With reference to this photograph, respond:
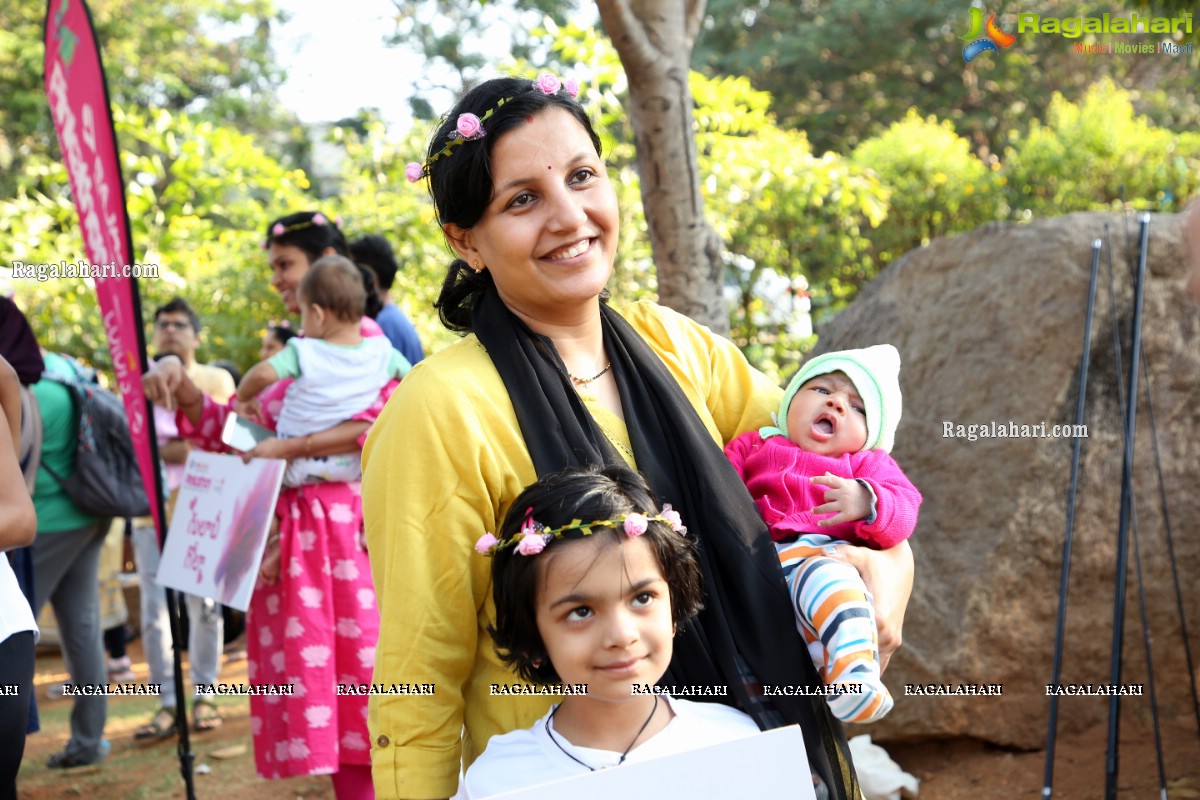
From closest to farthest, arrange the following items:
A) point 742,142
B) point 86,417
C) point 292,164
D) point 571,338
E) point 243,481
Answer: point 571,338 → point 243,481 → point 86,417 → point 742,142 → point 292,164

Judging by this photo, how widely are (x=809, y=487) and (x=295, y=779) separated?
3.82 metres

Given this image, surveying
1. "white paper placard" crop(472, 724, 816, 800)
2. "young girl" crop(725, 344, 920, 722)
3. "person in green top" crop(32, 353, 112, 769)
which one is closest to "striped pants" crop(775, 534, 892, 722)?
"young girl" crop(725, 344, 920, 722)

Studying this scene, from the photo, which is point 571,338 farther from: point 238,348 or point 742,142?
point 238,348

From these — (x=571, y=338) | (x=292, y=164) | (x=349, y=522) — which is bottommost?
(x=349, y=522)

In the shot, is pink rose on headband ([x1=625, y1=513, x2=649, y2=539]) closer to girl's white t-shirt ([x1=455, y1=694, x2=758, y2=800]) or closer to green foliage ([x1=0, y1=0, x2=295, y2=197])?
girl's white t-shirt ([x1=455, y1=694, x2=758, y2=800])

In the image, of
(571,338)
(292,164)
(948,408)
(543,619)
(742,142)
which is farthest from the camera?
(292,164)

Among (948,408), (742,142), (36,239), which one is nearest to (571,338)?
(948,408)

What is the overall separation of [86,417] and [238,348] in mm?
3880

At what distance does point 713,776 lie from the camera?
1.56 meters

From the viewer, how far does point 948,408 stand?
426 cm

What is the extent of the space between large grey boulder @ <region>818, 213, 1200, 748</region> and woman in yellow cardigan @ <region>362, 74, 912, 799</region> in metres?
2.18

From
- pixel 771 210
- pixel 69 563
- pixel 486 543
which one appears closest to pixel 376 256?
pixel 69 563

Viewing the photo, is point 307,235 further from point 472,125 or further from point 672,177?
point 472,125

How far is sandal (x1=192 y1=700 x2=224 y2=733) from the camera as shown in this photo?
5777mm
